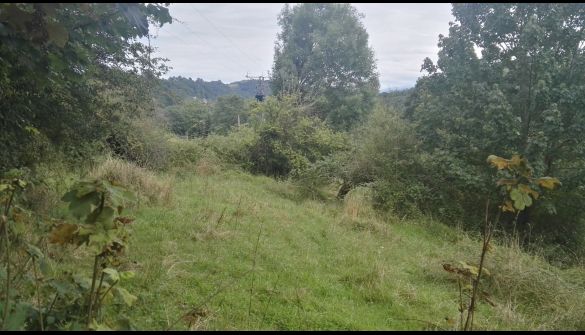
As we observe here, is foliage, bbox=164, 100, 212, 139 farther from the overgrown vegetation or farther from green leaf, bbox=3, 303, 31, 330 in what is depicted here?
green leaf, bbox=3, 303, 31, 330

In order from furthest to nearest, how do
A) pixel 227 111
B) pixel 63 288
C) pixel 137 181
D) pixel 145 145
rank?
pixel 227 111 < pixel 145 145 < pixel 137 181 < pixel 63 288

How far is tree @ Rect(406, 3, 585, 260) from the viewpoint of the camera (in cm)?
Result: 1066

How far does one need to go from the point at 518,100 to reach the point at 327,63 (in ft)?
44.0

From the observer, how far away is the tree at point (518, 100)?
1066cm

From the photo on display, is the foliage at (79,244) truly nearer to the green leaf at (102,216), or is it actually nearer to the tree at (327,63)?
the green leaf at (102,216)

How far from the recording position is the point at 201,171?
15125 millimetres

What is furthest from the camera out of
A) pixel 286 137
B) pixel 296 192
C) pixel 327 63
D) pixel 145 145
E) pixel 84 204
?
pixel 327 63

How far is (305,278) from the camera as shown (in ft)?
17.4

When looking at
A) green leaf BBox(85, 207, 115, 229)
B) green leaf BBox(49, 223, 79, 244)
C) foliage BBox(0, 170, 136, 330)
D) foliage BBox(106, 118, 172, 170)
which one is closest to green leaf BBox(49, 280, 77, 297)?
foliage BBox(0, 170, 136, 330)

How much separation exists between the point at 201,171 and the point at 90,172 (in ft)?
21.2

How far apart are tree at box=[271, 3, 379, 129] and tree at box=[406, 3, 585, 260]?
16.7 feet

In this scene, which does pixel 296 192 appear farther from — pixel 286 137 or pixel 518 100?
pixel 518 100

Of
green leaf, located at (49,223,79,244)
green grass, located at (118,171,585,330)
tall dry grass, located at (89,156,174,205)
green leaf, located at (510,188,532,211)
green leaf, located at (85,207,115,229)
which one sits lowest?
green grass, located at (118,171,585,330)

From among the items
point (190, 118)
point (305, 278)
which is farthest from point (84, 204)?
point (190, 118)
